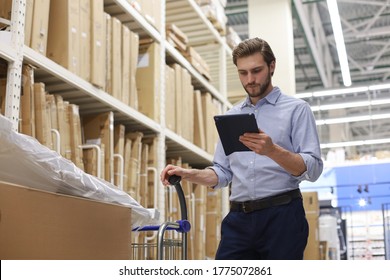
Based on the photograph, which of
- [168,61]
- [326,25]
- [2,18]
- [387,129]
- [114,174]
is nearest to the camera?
Result: [2,18]

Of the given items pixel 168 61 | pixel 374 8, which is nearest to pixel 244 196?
pixel 168 61

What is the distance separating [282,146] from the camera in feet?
7.04

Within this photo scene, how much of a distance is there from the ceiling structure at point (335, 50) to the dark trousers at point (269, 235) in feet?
18.3

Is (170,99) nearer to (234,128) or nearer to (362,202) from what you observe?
(234,128)

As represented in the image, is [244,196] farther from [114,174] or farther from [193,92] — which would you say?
[193,92]

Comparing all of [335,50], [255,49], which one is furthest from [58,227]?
[335,50]

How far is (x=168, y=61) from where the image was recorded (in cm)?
457

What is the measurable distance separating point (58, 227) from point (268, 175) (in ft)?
2.98

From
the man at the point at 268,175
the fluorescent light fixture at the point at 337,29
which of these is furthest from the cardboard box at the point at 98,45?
the fluorescent light fixture at the point at 337,29

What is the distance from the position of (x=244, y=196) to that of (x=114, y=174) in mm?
1423

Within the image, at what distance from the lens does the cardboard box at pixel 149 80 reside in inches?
151

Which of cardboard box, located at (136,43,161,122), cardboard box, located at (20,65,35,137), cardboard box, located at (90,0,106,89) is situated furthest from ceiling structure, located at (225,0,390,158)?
cardboard box, located at (20,65,35,137)

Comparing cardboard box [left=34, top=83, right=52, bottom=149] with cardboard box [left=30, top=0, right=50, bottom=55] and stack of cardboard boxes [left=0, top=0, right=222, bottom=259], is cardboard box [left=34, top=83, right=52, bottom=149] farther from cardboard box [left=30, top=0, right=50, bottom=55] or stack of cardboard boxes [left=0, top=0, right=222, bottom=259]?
cardboard box [left=30, top=0, right=50, bottom=55]

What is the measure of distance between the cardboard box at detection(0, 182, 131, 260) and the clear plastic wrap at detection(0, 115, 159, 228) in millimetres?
87
